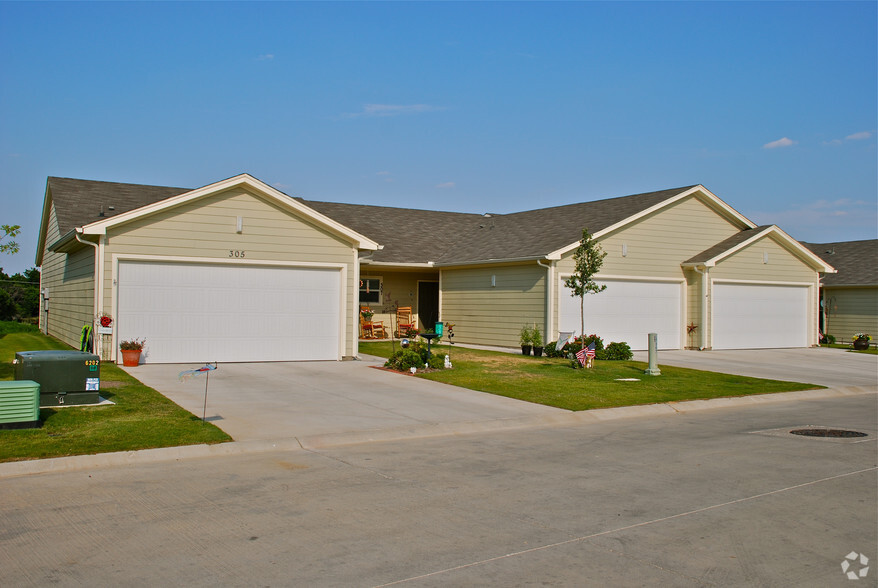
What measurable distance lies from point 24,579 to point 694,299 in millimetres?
23723

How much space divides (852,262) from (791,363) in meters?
13.9

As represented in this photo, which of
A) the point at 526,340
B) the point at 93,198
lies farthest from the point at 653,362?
the point at 93,198

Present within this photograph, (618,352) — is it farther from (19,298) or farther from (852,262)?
(19,298)

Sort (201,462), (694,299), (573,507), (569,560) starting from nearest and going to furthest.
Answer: (569,560)
(573,507)
(201,462)
(694,299)

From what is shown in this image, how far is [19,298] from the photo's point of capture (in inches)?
1714

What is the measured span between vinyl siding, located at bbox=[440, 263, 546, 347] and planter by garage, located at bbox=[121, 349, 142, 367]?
1162 centimetres

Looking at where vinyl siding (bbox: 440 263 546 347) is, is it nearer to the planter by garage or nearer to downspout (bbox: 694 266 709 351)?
downspout (bbox: 694 266 709 351)

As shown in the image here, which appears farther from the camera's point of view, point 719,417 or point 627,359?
point 627,359

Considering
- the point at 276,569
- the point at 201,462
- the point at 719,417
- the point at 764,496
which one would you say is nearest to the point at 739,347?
the point at 719,417

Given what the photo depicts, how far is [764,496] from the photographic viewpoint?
702cm

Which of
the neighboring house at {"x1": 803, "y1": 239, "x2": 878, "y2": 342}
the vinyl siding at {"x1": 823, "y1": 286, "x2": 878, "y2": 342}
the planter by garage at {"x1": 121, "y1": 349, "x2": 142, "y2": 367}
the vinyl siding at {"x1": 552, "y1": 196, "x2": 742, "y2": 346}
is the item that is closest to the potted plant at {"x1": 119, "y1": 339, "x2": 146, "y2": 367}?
the planter by garage at {"x1": 121, "y1": 349, "x2": 142, "y2": 367}

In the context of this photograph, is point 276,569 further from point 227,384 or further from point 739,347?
point 739,347

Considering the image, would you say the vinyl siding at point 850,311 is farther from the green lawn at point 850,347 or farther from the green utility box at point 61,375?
the green utility box at point 61,375

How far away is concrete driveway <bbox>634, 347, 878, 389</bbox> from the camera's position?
18141mm
